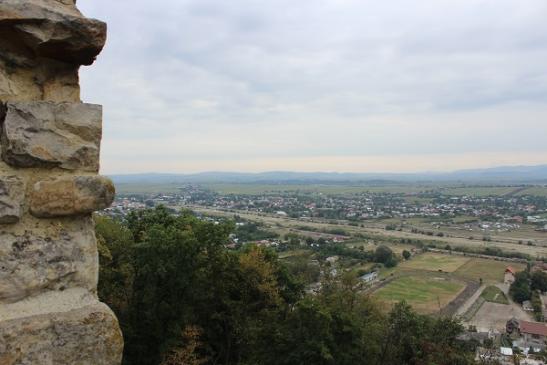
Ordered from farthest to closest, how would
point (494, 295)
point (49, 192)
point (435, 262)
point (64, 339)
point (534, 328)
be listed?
point (435, 262) → point (494, 295) → point (534, 328) → point (49, 192) → point (64, 339)

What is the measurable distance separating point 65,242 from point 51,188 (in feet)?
1.20

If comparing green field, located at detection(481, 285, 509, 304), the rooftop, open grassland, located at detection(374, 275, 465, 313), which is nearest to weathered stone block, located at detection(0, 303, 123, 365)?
the rooftop

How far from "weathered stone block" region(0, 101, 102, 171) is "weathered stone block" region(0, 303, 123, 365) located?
99 cm

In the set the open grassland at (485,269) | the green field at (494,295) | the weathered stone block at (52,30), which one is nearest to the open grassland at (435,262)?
the open grassland at (485,269)

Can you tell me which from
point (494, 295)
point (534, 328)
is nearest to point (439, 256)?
point (494, 295)

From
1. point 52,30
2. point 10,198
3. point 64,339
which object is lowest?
point 64,339

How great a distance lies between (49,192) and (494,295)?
202ft

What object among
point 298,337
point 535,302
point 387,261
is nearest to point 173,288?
point 298,337

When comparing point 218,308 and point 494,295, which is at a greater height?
point 218,308

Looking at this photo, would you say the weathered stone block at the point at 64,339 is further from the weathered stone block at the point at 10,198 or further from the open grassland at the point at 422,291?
the open grassland at the point at 422,291

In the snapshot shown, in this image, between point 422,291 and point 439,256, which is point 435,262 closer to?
point 439,256

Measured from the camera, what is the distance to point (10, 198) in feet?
9.70

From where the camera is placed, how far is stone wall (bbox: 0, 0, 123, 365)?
288cm

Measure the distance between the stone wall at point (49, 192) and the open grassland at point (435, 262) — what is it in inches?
2736
